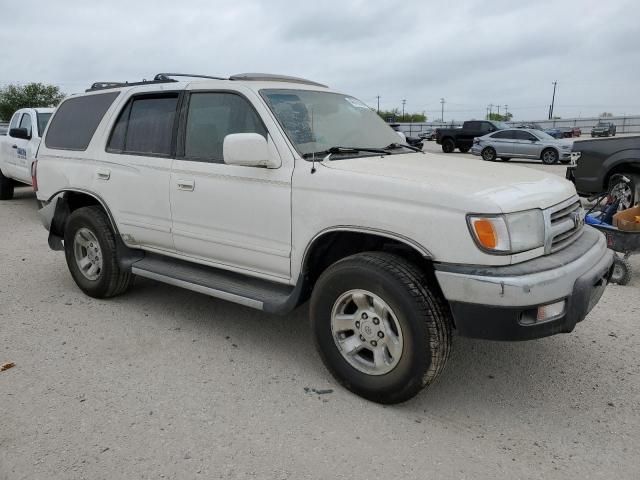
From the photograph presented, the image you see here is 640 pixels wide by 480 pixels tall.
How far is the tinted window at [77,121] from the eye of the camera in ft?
15.6

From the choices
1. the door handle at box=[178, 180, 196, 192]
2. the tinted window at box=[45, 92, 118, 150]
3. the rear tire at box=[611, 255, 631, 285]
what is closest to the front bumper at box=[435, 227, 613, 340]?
the door handle at box=[178, 180, 196, 192]

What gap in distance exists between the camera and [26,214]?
964cm

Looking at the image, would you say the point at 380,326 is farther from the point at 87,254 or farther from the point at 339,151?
the point at 87,254

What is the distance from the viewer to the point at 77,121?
194 inches

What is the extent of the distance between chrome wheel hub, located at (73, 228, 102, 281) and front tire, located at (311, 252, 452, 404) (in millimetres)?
2564

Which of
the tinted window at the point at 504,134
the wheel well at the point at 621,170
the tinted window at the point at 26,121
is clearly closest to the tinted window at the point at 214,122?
the wheel well at the point at 621,170

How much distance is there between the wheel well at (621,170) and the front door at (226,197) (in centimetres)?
663

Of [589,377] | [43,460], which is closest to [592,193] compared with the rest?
[589,377]

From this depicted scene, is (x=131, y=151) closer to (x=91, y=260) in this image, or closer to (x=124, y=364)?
(x=91, y=260)

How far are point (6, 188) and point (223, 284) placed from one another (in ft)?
31.6

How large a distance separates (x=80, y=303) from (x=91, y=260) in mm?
409

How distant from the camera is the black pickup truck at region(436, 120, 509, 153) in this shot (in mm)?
26234

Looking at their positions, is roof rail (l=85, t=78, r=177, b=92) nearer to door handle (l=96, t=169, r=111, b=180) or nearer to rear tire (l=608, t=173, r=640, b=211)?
door handle (l=96, t=169, r=111, b=180)

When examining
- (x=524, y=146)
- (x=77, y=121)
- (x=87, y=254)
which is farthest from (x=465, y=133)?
(x=87, y=254)
